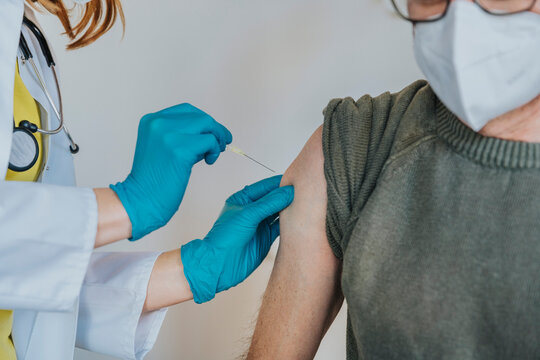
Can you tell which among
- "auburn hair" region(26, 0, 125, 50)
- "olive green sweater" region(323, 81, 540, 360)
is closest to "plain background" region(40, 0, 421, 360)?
"auburn hair" region(26, 0, 125, 50)

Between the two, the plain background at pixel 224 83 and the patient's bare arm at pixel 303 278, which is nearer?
the patient's bare arm at pixel 303 278

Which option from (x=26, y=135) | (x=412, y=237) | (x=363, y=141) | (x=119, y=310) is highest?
(x=26, y=135)

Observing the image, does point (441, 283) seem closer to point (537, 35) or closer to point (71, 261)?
point (537, 35)

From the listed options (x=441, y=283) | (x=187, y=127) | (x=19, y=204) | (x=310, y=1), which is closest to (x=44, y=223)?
(x=19, y=204)

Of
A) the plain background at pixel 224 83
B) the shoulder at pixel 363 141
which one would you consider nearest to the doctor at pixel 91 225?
the shoulder at pixel 363 141

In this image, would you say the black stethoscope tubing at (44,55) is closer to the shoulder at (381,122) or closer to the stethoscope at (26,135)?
the stethoscope at (26,135)

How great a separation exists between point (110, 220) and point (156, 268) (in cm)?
24

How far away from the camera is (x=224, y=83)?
1.65 metres

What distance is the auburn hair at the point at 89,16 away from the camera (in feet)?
4.35

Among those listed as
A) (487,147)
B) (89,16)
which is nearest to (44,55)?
(89,16)

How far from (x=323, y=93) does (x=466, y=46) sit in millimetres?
770

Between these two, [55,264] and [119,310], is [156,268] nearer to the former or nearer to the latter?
[119,310]

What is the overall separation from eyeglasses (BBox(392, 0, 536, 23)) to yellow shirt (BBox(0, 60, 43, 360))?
0.89 metres

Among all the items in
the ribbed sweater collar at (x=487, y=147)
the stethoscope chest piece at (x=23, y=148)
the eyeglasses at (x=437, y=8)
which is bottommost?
the ribbed sweater collar at (x=487, y=147)
